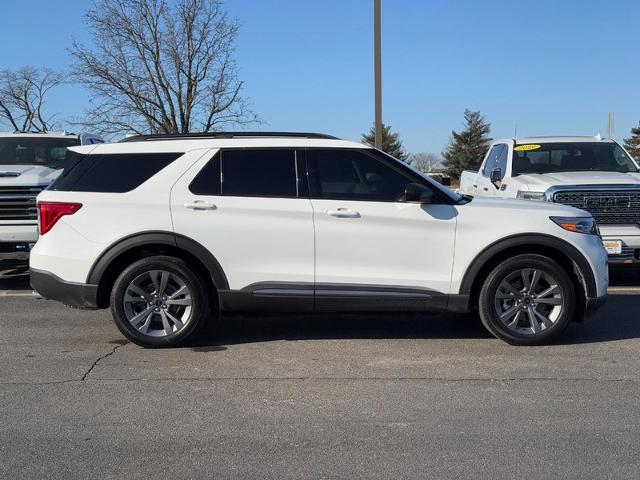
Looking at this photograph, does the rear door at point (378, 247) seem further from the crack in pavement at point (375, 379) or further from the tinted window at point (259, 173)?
the crack in pavement at point (375, 379)

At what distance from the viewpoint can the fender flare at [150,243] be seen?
541cm

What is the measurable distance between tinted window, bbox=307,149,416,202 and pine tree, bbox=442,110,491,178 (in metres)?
56.6

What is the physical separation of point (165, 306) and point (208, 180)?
1.20m

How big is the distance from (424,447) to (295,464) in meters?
0.78

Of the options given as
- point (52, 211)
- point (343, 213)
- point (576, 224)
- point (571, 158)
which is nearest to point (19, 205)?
point (52, 211)

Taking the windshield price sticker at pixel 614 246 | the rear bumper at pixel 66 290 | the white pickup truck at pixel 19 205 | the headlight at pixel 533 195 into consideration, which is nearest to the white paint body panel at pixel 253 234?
the rear bumper at pixel 66 290

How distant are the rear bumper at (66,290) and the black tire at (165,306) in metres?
0.21

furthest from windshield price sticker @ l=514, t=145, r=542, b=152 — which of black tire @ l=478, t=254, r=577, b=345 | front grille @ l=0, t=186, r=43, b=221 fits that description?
front grille @ l=0, t=186, r=43, b=221

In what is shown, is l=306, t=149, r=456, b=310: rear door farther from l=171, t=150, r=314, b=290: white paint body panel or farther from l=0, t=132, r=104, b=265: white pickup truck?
l=0, t=132, r=104, b=265: white pickup truck

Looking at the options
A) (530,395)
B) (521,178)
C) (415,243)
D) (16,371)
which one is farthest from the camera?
(521,178)

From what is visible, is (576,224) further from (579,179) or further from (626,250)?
(579,179)

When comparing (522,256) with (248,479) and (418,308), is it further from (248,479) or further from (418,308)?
(248,479)

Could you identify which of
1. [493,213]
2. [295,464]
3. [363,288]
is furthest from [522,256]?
[295,464]

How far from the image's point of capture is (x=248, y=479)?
10.8 feet
